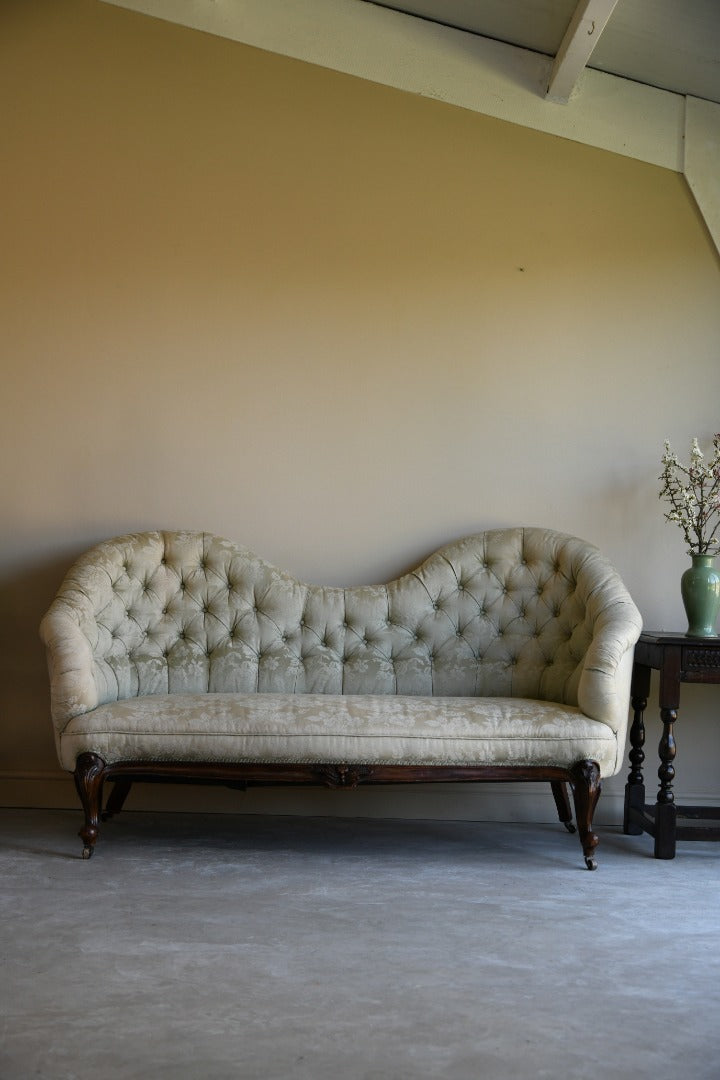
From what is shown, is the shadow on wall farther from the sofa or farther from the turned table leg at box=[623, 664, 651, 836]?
the turned table leg at box=[623, 664, 651, 836]

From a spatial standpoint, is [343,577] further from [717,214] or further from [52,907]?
[717,214]

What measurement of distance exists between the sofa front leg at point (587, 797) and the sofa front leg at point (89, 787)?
4.86ft

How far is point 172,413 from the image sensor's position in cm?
400

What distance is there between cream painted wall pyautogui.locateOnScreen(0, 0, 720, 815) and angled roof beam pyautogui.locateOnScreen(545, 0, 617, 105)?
7.7 inches

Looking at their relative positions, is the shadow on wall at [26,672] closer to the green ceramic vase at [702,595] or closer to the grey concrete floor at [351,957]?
the grey concrete floor at [351,957]

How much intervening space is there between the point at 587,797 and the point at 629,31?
2.78 metres

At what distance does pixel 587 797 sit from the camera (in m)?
3.09

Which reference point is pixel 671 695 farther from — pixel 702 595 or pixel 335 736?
pixel 335 736

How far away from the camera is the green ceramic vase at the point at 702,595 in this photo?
11.7 feet

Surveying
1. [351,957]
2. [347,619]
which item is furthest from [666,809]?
[351,957]

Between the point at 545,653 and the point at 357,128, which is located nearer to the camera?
the point at 545,653

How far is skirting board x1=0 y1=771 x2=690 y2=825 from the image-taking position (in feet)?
12.6

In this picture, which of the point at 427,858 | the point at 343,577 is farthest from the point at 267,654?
the point at 427,858

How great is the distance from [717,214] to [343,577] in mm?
2072
